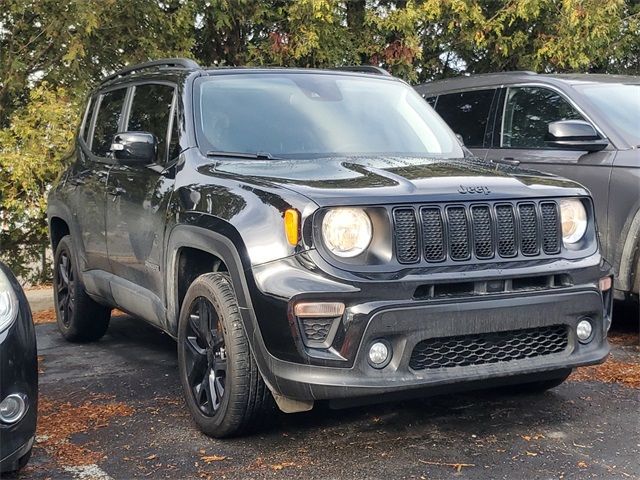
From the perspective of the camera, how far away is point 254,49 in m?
11.7

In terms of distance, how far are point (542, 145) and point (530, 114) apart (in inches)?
13.3

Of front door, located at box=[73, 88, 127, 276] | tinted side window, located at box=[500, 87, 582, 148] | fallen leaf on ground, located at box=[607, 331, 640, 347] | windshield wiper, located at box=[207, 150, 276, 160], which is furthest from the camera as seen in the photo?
tinted side window, located at box=[500, 87, 582, 148]

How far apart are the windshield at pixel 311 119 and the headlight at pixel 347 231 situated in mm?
1043

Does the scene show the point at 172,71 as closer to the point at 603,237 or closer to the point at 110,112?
the point at 110,112

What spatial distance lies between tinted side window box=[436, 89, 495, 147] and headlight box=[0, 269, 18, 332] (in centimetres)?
459

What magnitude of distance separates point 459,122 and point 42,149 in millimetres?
5723

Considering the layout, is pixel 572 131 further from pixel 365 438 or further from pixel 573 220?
pixel 365 438

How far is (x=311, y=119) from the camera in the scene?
4.77m

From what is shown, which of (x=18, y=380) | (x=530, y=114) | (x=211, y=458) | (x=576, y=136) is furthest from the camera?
(x=530, y=114)

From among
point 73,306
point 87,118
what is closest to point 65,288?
point 73,306

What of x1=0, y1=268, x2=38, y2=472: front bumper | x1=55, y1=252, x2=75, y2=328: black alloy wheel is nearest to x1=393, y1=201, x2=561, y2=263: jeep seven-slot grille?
x1=0, y1=268, x2=38, y2=472: front bumper

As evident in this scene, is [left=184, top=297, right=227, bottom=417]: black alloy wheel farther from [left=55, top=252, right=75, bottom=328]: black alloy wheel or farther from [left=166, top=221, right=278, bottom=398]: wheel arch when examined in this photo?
[left=55, top=252, right=75, bottom=328]: black alloy wheel

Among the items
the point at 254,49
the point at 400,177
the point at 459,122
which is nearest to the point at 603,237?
the point at 459,122

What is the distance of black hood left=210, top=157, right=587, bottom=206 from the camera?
11.6 feet
